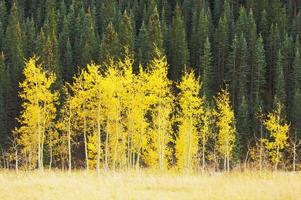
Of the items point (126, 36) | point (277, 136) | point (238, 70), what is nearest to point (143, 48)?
point (126, 36)

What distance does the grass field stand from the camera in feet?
58.1

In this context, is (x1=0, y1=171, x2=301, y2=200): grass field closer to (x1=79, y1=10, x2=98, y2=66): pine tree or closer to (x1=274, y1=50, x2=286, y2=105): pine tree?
(x1=274, y1=50, x2=286, y2=105): pine tree

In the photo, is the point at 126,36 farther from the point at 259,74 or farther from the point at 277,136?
the point at 277,136

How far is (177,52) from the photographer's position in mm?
96125

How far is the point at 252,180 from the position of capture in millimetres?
21344

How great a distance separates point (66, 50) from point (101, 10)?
3160cm

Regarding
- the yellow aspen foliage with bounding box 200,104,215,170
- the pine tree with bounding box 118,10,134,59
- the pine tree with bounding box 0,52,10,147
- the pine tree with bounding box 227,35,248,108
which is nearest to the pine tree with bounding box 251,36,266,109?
the pine tree with bounding box 227,35,248,108

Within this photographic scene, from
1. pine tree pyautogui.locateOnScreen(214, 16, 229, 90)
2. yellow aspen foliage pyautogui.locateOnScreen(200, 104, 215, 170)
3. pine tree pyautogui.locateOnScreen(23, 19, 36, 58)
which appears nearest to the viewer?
yellow aspen foliage pyautogui.locateOnScreen(200, 104, 215, 170)

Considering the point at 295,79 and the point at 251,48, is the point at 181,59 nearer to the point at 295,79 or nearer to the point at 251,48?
the point at 251,48

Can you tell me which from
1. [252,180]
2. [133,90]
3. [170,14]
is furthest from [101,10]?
[252,180]

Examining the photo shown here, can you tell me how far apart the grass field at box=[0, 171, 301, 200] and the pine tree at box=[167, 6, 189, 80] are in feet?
233

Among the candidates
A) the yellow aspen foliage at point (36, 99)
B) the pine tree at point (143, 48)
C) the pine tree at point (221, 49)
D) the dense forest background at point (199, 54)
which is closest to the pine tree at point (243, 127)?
the dense forest background at point (199, 54)

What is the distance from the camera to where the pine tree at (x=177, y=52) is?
307ft

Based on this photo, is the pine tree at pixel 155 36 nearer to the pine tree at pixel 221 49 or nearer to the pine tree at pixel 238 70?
the pine tree at pixel 221 49
